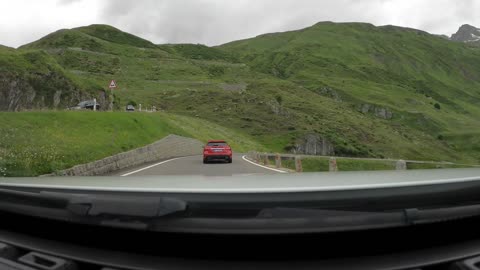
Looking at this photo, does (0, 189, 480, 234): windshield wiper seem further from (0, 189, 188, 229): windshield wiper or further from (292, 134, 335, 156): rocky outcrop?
(292, 134, 335, 156): rocky outcrop

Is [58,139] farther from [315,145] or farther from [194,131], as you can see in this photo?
[315,145]

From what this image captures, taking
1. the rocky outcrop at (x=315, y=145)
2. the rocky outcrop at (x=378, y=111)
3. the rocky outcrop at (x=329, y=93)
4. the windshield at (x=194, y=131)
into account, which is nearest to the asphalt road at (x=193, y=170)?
the windshield at (x=194, y=131)

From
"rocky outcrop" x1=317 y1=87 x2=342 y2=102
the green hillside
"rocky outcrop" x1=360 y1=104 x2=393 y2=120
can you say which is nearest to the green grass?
the green hillside

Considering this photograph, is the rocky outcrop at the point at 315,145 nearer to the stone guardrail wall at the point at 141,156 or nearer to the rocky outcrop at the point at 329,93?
the stone guardrail wall at the point at 141,156

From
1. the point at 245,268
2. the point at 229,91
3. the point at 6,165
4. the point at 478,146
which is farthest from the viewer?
the point at 478,146

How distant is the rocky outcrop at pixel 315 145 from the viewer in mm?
89812

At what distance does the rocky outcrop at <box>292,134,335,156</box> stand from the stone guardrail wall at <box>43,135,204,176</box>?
42.2 m

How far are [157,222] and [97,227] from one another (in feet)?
1.50

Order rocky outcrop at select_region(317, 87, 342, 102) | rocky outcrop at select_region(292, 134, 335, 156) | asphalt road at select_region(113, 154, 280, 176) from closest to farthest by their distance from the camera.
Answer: asphalt road at select_region(113, 154, 280, 176), rocky outcrop at select_region(292, 134, 335, 156), rocky outcrop at select_region(317, 87, 342, 102)

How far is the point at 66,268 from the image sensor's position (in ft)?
7.22

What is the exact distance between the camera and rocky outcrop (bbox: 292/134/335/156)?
89.8 meters

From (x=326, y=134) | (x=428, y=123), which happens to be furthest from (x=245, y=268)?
(x=428, y=123)

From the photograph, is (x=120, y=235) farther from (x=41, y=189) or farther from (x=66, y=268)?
(x=41, y=189)

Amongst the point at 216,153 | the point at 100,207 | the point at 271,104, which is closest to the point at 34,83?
the point at 216,153
